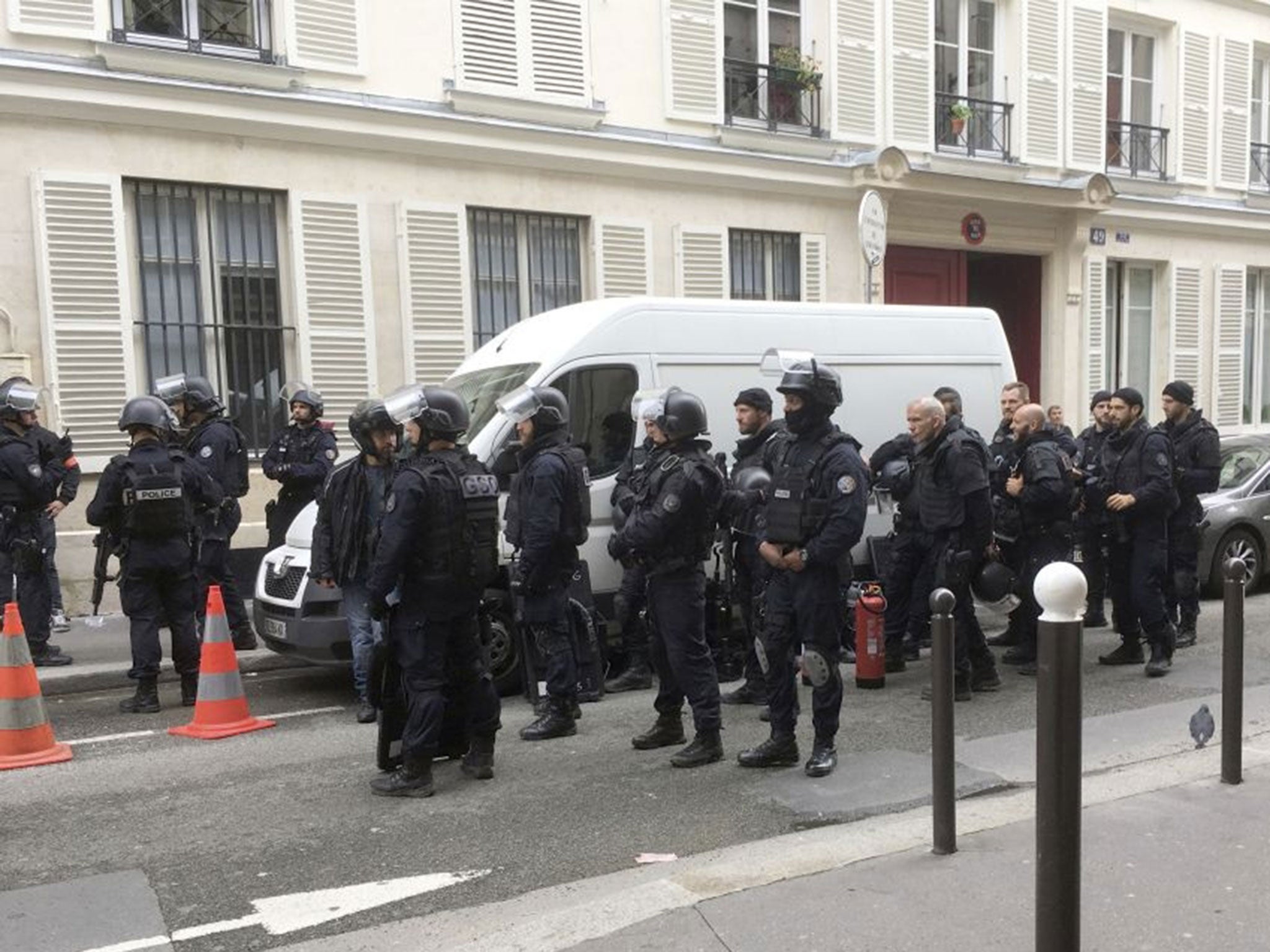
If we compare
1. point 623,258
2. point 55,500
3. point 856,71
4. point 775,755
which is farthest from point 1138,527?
point 856,71

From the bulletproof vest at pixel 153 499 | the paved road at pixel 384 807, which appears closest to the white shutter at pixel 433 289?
the bulletproof vest at pixel 153 499

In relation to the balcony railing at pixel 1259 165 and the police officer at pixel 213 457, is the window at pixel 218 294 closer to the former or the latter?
the police officer at pixel 213 457

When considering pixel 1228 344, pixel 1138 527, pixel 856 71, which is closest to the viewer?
pixel 1138 527

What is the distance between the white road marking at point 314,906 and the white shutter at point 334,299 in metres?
7.30

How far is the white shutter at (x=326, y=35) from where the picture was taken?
1048cm

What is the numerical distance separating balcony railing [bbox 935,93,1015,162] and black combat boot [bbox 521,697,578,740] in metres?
11.2

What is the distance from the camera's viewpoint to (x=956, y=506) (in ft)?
21.1

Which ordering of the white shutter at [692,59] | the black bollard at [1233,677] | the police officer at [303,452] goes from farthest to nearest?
the white shutter at [692,59], the police officer at [303,452], the black bollard at [1233,677]

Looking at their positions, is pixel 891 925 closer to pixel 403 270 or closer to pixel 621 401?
pixel 621 401

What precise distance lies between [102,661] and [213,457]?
1.67 metres

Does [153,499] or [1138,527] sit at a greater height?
[153,499]

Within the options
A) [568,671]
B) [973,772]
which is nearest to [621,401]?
[568,671]

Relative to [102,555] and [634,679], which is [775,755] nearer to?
[634,679]

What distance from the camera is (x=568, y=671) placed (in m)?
5.93
